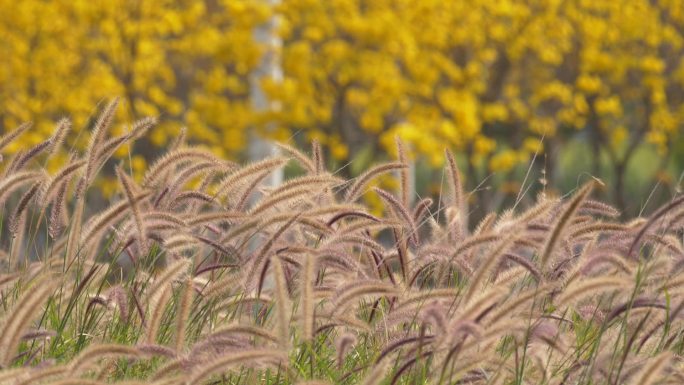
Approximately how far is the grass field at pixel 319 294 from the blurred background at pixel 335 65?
25.3 feet

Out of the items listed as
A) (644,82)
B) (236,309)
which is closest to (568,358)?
(236,309)

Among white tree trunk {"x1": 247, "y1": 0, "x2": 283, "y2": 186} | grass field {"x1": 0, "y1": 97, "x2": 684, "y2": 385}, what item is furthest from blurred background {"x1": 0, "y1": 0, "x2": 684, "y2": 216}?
grass field {"x1": 0, "y1": 97, "x2": 684, "y2": 385}

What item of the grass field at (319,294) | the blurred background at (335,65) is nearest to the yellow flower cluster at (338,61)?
the blurred background at (335,65)

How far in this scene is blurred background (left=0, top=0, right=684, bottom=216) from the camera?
1213 cm

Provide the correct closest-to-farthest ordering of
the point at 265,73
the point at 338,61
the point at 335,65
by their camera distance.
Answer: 1. the point at 265,73
2. the point at 338,61
3. the point at 335,65

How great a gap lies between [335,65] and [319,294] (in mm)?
9556

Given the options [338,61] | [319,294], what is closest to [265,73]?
[338,61]

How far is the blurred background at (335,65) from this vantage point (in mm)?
12133

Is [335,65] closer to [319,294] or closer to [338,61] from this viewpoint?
[338,61]

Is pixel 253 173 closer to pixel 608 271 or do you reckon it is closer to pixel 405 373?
pixel 405 373

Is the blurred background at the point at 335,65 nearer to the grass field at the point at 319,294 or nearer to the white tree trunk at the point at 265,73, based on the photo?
the white tree trunk at the point at 265,73

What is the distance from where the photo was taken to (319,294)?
10.2 feet

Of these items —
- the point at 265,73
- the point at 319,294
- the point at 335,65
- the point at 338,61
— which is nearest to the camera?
the point at 319,294

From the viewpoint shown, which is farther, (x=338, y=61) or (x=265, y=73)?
(x=338, y=61)
